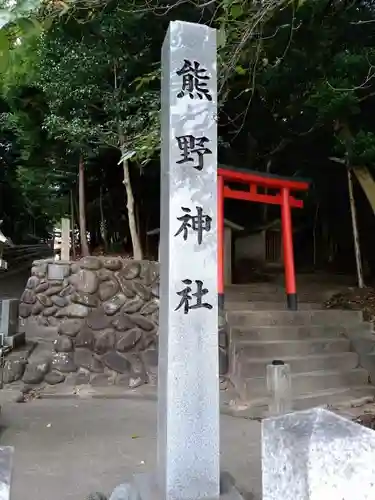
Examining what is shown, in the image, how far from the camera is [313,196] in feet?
43.2

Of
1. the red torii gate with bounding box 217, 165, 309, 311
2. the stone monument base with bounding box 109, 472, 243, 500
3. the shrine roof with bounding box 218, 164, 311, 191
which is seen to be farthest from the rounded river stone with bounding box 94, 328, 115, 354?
the stone monument base with bounding box 109, 472, 243, 500

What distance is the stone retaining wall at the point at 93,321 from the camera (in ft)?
25.0

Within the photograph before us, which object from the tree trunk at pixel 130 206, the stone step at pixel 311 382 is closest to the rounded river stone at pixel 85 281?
the tree trunk at pixel 130 206

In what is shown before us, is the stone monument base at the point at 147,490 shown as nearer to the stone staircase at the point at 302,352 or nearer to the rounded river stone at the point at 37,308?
the stone staircase at the point at 302,352

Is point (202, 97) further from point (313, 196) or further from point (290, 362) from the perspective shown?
point (313, 196)

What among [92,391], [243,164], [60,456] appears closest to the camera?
[60,456]

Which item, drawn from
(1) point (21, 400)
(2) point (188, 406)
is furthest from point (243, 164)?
(2) point (188, 406)

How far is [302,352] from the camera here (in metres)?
7.42

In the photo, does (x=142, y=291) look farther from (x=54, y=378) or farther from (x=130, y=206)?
(x=54, y=378)

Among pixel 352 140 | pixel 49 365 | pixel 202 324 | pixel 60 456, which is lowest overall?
pixel 60 456

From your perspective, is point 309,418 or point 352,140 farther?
point 352,140

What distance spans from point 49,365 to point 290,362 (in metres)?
3.73

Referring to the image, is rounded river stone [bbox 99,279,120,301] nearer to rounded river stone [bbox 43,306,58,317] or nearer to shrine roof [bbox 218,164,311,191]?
rounded river stone [bbox 43,306,58,317]

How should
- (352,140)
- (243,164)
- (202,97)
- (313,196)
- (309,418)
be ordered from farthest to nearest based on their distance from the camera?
(313,196)
(243,164)
(352,140)
(202,97)
(309,418)
